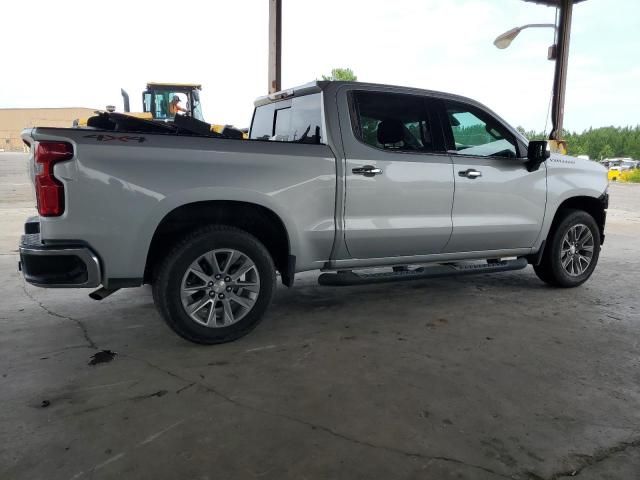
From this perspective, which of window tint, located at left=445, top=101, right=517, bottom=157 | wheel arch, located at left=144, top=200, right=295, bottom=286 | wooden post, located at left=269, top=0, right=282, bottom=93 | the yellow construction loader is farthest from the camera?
the yellow construction loader

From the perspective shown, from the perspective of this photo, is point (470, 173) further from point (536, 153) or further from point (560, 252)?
point (560, 252)

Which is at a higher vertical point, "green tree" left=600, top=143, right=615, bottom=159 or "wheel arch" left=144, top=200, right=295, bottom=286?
"green tree" left=600, top=143, right=615, bottom=159

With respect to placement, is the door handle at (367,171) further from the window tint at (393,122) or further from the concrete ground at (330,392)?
the concrete ground at (330,392)

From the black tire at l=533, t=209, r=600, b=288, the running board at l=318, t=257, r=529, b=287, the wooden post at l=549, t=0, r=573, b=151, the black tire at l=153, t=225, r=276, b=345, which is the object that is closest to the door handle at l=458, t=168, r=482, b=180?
the running board at l=318, t=257, r=529, b=287

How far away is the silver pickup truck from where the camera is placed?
2.93 metres

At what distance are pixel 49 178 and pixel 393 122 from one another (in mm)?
2569

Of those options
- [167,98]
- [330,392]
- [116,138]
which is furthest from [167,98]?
[330,392]

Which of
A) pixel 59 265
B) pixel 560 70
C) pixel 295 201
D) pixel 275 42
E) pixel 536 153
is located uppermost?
pixel 560 70

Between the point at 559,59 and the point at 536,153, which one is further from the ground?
the point at 559,59

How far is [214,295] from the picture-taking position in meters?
3.37

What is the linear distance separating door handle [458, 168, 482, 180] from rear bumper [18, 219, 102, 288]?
2943 mm

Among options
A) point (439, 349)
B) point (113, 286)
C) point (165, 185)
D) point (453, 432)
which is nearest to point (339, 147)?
point (165, 185)

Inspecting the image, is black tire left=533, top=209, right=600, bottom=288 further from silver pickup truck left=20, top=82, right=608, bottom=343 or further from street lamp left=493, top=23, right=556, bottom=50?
street lamp left=493, top=23, right=556, bottom=50

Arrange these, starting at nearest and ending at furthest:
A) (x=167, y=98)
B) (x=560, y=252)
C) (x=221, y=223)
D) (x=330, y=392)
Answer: (x=330, y=392), (x=221, y=223), (x=560, y=252), (x=167, y=98)
